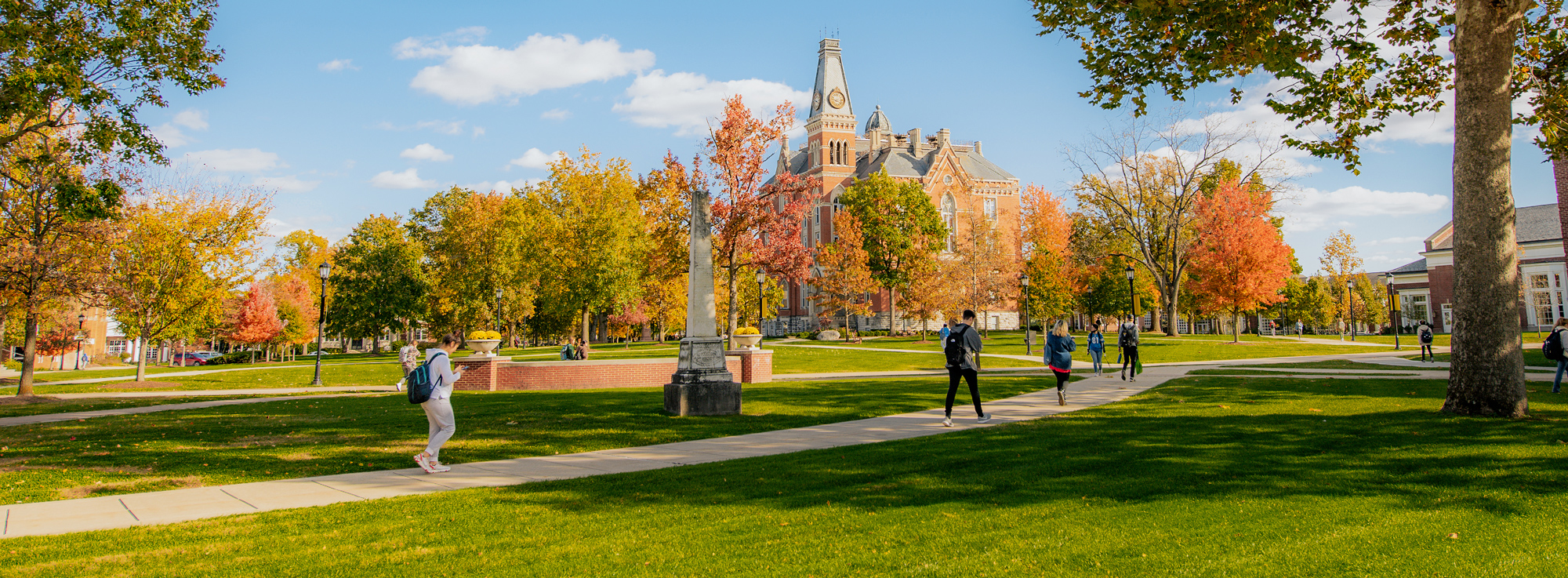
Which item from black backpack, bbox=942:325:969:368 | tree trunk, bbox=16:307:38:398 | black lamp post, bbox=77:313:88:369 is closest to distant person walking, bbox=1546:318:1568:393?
black backpack, bbox=942:325:969:368

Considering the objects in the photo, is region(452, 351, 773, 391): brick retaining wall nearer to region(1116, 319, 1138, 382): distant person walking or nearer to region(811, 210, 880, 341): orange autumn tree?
region(1116, 319, 1138, 382): distant person walking

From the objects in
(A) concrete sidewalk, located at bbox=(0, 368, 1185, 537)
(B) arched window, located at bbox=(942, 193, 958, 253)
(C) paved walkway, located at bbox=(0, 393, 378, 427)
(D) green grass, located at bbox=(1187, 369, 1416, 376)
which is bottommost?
(A) concrete sidewalk, located at bbox=(0, 368, 1185, 537)

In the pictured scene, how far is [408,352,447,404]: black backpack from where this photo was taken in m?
8.67

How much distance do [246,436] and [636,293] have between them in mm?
35772

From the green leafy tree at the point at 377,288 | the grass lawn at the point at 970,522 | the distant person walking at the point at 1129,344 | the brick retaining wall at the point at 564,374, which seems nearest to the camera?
the grass lawn at the point at 970,522

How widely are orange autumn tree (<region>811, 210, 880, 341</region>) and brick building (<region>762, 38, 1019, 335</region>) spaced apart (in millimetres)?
14844

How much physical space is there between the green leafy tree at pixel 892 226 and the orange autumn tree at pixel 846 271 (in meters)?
1.58

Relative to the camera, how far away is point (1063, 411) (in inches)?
533

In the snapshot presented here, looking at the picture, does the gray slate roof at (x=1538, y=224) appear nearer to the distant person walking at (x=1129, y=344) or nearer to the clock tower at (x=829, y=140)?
the clock tower at (x=829, y=140)

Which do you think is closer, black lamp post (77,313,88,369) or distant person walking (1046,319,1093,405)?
distant person walking (1046,319,1093,405)

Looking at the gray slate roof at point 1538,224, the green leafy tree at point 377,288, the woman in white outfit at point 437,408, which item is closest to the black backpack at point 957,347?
the woman in white outfit at point 437,408

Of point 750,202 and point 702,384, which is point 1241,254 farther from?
point 702,384

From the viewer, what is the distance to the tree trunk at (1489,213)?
10508 mm

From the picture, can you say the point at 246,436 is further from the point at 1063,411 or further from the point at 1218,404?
A: the point at 1218,404
